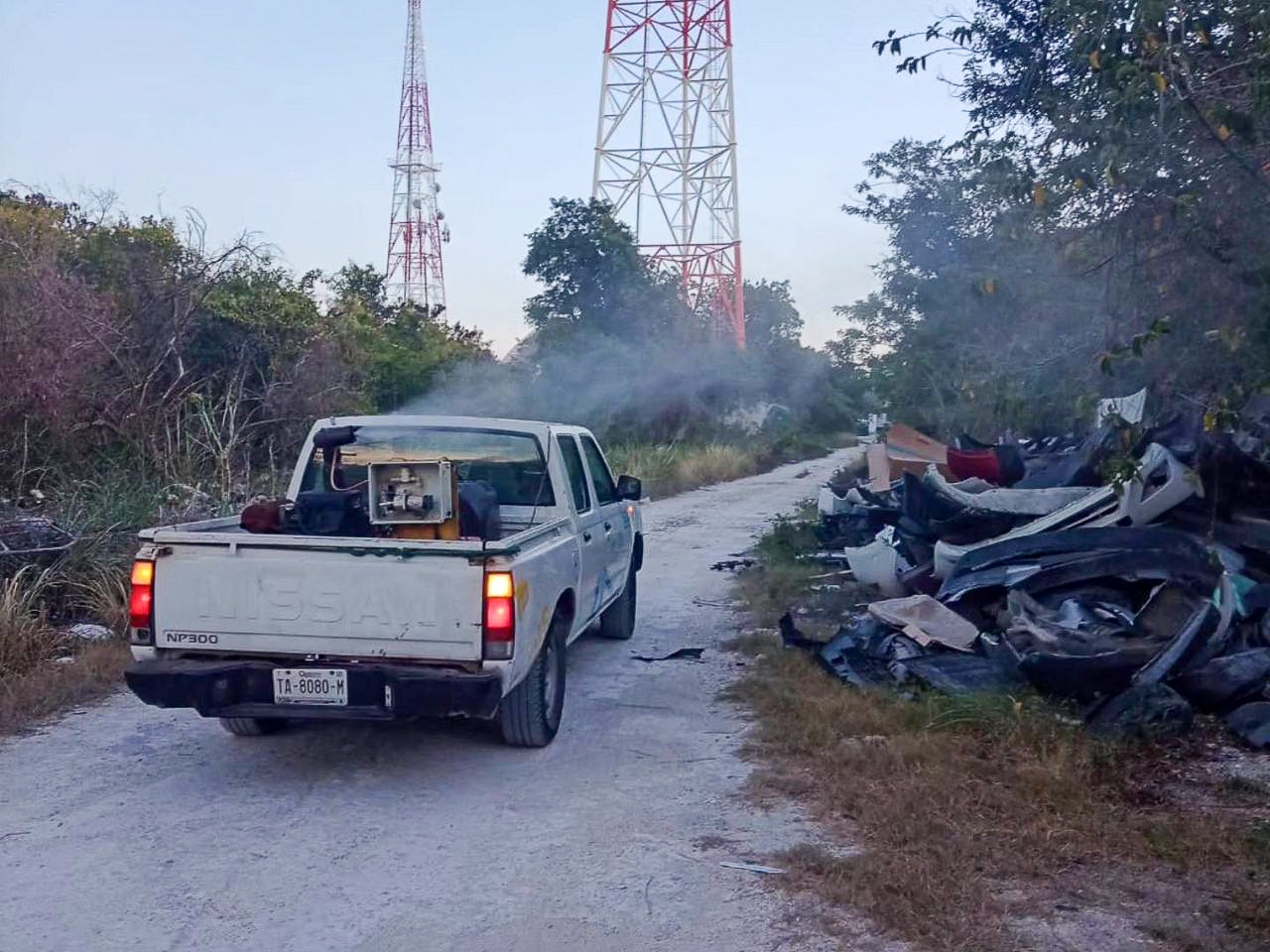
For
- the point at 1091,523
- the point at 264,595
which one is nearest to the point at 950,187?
the point at 1091,523

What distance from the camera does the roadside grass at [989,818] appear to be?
4.27m

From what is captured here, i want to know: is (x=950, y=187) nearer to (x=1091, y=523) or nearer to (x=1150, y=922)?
(x=1091, y=523)

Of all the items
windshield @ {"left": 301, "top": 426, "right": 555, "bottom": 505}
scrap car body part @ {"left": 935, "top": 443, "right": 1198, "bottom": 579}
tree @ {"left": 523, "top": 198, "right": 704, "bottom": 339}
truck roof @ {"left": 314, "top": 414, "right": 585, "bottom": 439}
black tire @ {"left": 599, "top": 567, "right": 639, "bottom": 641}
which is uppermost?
tree @ {"left": 523, "top": 198, "right": 704, "bottom": 339}

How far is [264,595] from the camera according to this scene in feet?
18.2

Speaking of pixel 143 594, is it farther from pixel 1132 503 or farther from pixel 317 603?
pixel 1132 503

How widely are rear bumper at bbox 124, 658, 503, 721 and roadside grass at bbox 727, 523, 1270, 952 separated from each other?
1492 mm

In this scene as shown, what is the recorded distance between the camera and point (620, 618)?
9312 millimetres

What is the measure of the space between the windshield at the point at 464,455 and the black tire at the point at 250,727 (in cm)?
154

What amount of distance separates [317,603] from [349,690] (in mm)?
436

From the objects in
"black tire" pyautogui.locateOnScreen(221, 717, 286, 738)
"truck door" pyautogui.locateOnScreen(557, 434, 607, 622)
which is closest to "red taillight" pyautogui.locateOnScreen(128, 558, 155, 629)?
"black tire" pyautogui.locateOnScreen(221, 717, 286, 738)

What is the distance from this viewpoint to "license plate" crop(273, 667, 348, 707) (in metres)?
5.44

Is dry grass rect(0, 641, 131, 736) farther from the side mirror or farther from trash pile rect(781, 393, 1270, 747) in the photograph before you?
trash pile rect(781, 393, 1270, 747)

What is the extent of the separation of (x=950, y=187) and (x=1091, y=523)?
11.7m

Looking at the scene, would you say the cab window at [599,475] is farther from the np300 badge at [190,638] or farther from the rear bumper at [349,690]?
the np300 badge at [190,638]
